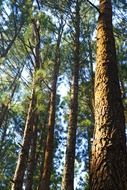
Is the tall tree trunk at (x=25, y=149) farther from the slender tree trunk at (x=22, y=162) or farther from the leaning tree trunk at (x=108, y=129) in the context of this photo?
the leaning tree trunk at (x=108, y=129)

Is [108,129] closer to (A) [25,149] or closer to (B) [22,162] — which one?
(B) [22,162]

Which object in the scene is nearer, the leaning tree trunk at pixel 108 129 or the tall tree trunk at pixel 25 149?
the leaning tree trunk at pixel 108 129

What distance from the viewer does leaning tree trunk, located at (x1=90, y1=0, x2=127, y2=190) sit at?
3.00 meters

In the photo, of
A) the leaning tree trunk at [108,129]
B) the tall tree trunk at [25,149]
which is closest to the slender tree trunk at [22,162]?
the tall tree trunk at [25,149]

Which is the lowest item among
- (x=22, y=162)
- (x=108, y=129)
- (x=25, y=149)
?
(x=108, y=129)

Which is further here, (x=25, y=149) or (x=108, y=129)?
(x=25, y=149)

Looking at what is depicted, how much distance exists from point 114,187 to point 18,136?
19.3 m

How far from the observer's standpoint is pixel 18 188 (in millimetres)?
7734

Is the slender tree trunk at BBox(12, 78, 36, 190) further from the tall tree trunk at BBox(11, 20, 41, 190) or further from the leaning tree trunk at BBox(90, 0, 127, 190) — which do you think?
the leaning tree trunk at BBox(90, 0, 127, 190)

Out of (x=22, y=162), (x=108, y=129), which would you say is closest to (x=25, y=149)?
(x=22, y=162)

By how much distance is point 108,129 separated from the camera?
3.37 meters

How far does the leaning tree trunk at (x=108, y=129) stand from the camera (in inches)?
118

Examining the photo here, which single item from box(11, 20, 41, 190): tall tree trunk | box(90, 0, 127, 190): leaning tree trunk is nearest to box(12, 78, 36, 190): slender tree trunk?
box(11, 20, 41, 190): tall tree trunk

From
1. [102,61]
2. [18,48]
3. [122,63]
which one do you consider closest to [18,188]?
[102,61]
